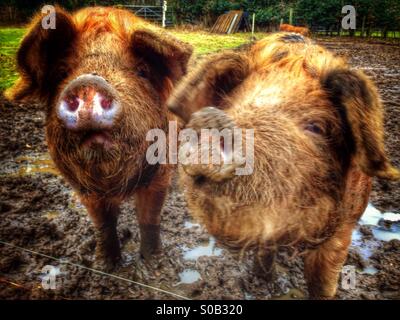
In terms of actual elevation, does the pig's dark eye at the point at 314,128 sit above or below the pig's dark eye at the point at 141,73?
below

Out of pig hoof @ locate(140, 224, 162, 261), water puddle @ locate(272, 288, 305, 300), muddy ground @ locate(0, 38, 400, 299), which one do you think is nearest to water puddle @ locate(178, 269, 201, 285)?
muddy ground @ locate(0, 38, 400, 299)

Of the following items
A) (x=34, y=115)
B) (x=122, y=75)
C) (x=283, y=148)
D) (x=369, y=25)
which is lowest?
(x=34, y=115)

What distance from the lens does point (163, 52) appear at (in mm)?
2232

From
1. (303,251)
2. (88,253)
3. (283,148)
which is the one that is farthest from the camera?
(88,253)

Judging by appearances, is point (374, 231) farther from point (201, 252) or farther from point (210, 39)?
point (210, 39)

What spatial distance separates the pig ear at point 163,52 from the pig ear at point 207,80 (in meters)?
0.29

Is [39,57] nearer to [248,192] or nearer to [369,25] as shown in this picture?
[248,192]

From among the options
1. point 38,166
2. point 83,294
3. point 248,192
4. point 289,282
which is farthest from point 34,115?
point 248,192

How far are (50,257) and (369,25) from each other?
4.09 m

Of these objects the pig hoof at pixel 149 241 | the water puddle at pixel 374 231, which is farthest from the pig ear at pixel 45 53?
the water puddle at pixel 374 231

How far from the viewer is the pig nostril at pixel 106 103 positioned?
186cm

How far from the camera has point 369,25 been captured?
4137mm

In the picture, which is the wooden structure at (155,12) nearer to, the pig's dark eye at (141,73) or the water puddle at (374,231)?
the pig's dark eye at (141,73)

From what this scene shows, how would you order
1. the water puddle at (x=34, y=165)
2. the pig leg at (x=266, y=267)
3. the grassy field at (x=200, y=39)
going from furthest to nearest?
the water puddle at (x=34, y=165)
the grassy field at (x=200, y=39)
the pig leg at (x=266, y=267)
